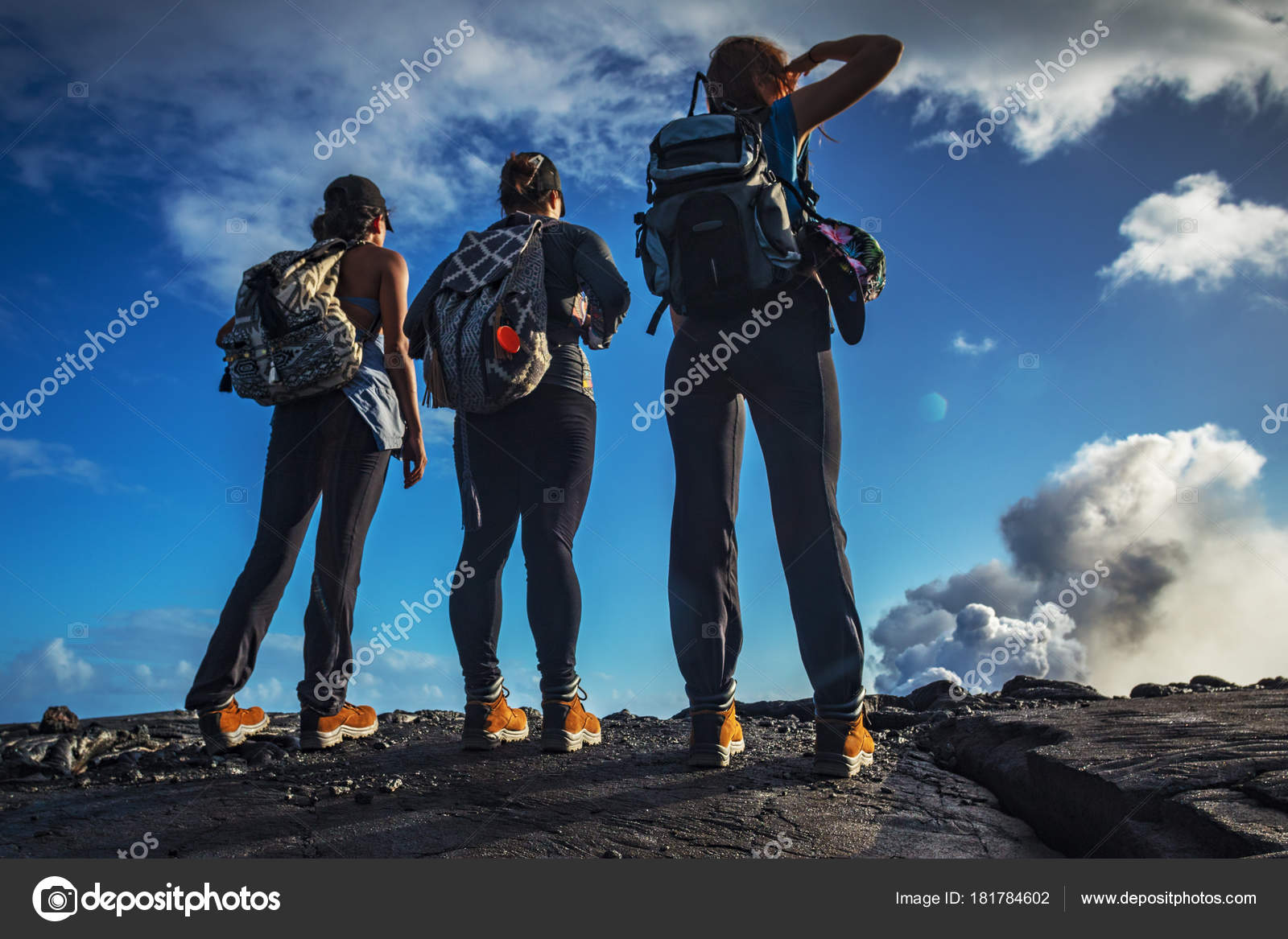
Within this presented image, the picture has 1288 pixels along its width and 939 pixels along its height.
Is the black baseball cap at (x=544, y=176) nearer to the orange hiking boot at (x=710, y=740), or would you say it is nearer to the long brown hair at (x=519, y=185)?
the long brown hair at (x=519, y=185)

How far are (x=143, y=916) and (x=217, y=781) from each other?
1.48 m

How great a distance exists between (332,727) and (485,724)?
84 centimetres

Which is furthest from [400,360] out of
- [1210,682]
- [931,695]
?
[1210,682]

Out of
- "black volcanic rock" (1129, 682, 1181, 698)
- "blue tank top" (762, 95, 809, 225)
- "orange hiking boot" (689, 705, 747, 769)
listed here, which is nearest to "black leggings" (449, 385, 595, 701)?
"orange hiking boot" (689, 705, 747, 769)

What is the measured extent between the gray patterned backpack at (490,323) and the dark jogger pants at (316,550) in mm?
531

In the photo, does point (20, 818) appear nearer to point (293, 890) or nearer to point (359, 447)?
point (293, 890)

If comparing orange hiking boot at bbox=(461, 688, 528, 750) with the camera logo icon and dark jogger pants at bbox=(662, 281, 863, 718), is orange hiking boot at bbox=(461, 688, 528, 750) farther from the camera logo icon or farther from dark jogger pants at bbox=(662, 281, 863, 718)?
the camera logo icon

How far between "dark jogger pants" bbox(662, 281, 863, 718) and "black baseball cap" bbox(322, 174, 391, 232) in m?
2.00

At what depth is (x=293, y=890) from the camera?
239cm

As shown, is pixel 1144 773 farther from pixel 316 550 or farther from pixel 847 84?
pixel 316 550

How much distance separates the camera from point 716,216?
3641 mm

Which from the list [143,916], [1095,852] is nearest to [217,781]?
[143,916]

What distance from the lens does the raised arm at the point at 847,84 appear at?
365 centimetres

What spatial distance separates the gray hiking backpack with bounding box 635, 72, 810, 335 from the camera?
3.60m
